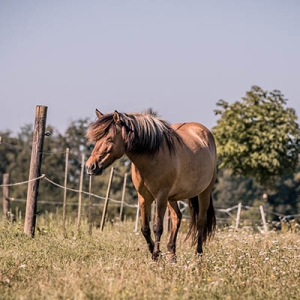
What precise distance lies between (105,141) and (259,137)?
52.0ft

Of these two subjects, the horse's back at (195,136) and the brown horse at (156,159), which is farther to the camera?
the horse's back at (195,136)

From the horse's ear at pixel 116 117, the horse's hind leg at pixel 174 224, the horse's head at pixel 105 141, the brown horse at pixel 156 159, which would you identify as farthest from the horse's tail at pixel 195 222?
the horse's ear at pixel 116 117

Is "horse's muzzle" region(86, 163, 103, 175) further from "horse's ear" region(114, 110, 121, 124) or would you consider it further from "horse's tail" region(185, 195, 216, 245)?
"horse's tail" region(185, 195, 216, 245)

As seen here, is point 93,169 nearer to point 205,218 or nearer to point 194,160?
point 194,160

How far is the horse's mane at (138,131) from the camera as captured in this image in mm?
8461

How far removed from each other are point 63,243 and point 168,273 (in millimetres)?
3694

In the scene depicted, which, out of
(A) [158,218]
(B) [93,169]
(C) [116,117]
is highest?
→ (C) [116,117]

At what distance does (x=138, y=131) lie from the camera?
28.7 feet

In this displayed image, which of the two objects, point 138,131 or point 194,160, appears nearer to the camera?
point 138,131

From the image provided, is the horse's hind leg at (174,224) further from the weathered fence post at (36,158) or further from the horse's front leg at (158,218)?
the weathered fence post at (36,158)

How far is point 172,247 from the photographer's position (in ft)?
30.9

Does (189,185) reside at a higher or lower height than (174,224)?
Result: higher

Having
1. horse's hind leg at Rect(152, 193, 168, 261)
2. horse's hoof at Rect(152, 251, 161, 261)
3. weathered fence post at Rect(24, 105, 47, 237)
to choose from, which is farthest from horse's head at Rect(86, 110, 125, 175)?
weathered fence post at Rect(24, 105, 47, 237)

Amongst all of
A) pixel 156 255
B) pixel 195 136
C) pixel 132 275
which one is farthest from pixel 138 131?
pixel 132 275
